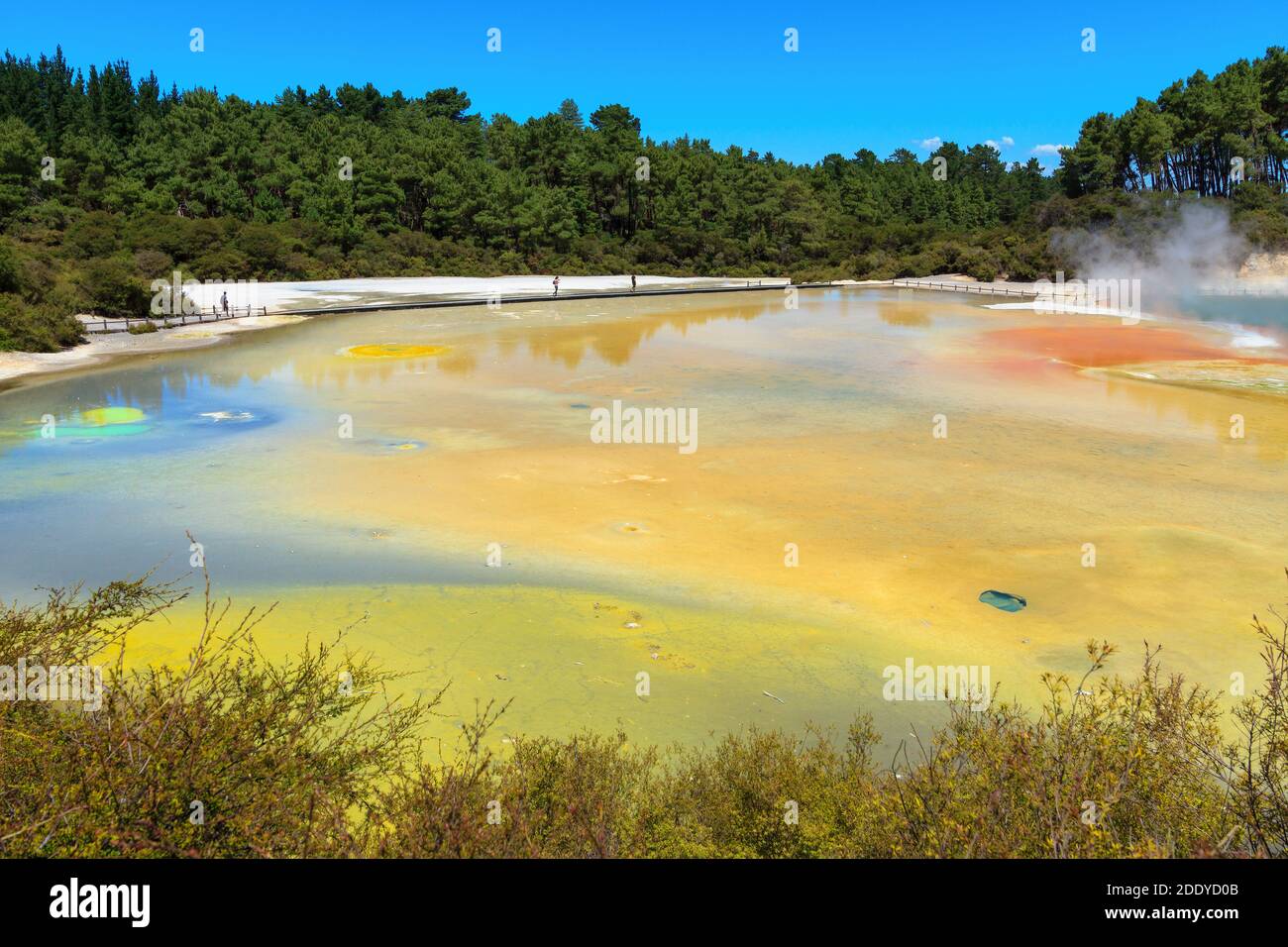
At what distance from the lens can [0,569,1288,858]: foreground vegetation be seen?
18.9 ft

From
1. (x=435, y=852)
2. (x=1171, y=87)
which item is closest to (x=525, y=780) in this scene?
(x=435, y=852)

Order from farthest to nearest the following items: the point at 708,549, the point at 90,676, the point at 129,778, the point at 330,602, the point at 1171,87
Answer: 1. the point at 1171,87
2. the point at 708,549
3. the point at 330,602
4. the point at 90,676
5. the point at 129,778

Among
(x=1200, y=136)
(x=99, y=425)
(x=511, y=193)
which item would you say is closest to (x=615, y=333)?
(x=99, y=425)

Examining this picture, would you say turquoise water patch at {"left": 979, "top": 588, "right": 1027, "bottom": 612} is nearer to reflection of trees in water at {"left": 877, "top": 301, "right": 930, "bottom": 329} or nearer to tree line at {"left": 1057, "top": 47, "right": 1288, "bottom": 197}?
reflection of trees in water at {"left": 877, "top": 301, "right": 930, "bottom": 329}

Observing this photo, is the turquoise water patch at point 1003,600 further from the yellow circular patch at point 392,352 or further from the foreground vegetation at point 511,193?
the foreground vegetation at point 511,193

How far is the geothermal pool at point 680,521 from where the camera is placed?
11062mm

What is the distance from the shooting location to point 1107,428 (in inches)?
885

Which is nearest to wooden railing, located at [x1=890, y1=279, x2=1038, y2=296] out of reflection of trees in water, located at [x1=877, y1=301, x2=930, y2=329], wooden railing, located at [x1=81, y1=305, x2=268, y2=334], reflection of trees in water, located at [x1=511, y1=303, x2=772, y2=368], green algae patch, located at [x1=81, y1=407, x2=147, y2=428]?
reflection of trees in water, located at [x1=877, y1=301, x2=930, y2=329]

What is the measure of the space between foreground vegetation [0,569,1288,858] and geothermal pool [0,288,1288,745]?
2.11 meters

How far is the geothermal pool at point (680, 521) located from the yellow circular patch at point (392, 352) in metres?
3.09

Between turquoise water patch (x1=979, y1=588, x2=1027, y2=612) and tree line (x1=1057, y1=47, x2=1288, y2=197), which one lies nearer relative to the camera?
turquoise water patch (x1=979, y1=588, x2=1027, y2=612)
